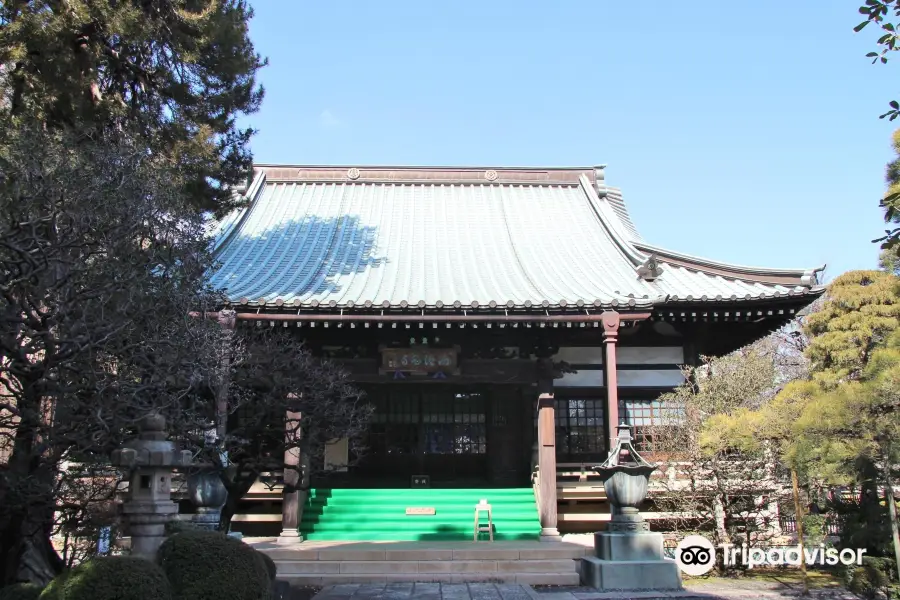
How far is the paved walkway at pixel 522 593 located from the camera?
8.43 m

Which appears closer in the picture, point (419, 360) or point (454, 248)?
point (419, 360)

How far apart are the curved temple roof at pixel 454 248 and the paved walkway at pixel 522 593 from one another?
441 centimetres

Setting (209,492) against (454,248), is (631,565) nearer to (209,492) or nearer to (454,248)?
(209,492)

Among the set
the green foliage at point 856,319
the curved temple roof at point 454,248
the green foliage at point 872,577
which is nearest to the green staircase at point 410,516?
the curved temple roof at point 454,248

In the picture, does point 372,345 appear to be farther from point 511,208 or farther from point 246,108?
point 511,208

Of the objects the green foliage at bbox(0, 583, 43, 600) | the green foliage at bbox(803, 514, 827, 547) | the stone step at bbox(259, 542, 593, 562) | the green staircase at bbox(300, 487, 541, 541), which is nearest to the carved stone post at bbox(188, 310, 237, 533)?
the stone step at bbox(259, 542, 593, 562)

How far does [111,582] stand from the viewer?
198 inches

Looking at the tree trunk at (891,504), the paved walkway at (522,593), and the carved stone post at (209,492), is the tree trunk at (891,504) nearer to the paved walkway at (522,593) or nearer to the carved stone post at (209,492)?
the paved walkway at (522,593)

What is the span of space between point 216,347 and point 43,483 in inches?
91.4

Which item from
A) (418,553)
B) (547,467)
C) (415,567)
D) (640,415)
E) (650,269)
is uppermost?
(650,269)

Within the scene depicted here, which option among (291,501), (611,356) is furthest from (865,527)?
(291,501)

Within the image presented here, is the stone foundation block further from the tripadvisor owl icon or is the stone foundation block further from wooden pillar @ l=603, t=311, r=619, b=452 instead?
wooden pillar @ l=603, t=311, r=619, b=452

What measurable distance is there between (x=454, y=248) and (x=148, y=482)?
1042cm

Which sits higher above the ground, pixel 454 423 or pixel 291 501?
pixel 454 423
